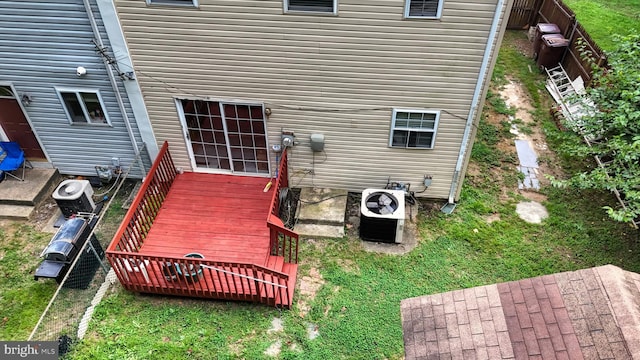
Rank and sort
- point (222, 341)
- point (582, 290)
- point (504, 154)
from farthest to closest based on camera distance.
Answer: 1. point (504, 154)
2. point (222, 341)
3. point (582, 290)

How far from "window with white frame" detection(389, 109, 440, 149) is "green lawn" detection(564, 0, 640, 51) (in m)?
9.26

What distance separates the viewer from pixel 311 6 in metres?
6.78

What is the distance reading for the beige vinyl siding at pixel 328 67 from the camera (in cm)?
683

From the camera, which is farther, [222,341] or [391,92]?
[391,92]

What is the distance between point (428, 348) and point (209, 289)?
4.08 meters

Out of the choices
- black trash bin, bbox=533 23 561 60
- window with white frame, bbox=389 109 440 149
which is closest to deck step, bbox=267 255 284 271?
window with white frame, bbox=389 109 440 149


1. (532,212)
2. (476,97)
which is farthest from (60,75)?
(532,212)

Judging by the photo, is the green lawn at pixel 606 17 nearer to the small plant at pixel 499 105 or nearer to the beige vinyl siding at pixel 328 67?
the small plant at pixel 499 105

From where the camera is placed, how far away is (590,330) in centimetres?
391

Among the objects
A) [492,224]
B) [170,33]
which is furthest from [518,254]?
[170,33]

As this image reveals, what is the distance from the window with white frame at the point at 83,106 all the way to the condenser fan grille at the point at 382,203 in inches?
228

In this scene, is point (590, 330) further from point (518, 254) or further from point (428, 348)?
point (518, 254)

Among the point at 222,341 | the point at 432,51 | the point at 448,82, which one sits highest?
the point at 432,51

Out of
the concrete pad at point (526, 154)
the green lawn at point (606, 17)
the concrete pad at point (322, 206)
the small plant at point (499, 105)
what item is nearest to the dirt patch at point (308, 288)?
the concrete pad at point (322, 206)
